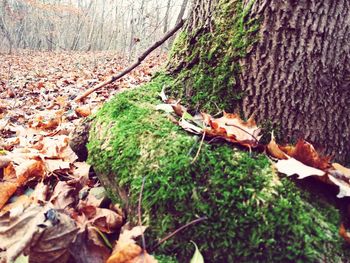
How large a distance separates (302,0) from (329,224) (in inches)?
39.5

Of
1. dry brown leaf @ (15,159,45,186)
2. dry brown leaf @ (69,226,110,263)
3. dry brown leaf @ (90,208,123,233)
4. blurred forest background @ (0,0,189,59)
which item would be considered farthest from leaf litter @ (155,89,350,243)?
blurred forest background @ (0,0,189,59)

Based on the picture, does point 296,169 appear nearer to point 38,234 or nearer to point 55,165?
point 38,234

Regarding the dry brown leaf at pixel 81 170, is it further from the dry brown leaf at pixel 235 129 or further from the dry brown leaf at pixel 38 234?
the dry brown leaf at pixel 235 129

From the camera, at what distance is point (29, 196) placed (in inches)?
65.3

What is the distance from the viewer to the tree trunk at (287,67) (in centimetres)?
149

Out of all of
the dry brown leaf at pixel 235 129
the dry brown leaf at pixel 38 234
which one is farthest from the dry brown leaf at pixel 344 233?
the dry brown leaf at pixel 38 234

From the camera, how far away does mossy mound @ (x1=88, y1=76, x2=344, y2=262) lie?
1053 millimetres

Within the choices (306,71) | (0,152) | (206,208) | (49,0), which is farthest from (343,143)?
(49,0)

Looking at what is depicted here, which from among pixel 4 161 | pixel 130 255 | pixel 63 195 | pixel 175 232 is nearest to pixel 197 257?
pixel 175 232

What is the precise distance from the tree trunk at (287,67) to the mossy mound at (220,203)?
38 centimetres

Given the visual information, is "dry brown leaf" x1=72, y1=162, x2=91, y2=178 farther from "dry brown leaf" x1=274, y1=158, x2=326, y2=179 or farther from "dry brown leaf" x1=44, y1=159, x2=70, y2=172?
"dry brown leaf" x1=274, y1=158, x2=326, y2=179

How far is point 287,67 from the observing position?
60.2 inches

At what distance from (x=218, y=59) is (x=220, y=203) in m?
0.88

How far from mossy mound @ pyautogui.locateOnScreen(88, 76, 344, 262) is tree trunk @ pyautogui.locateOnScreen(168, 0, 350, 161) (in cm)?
38
